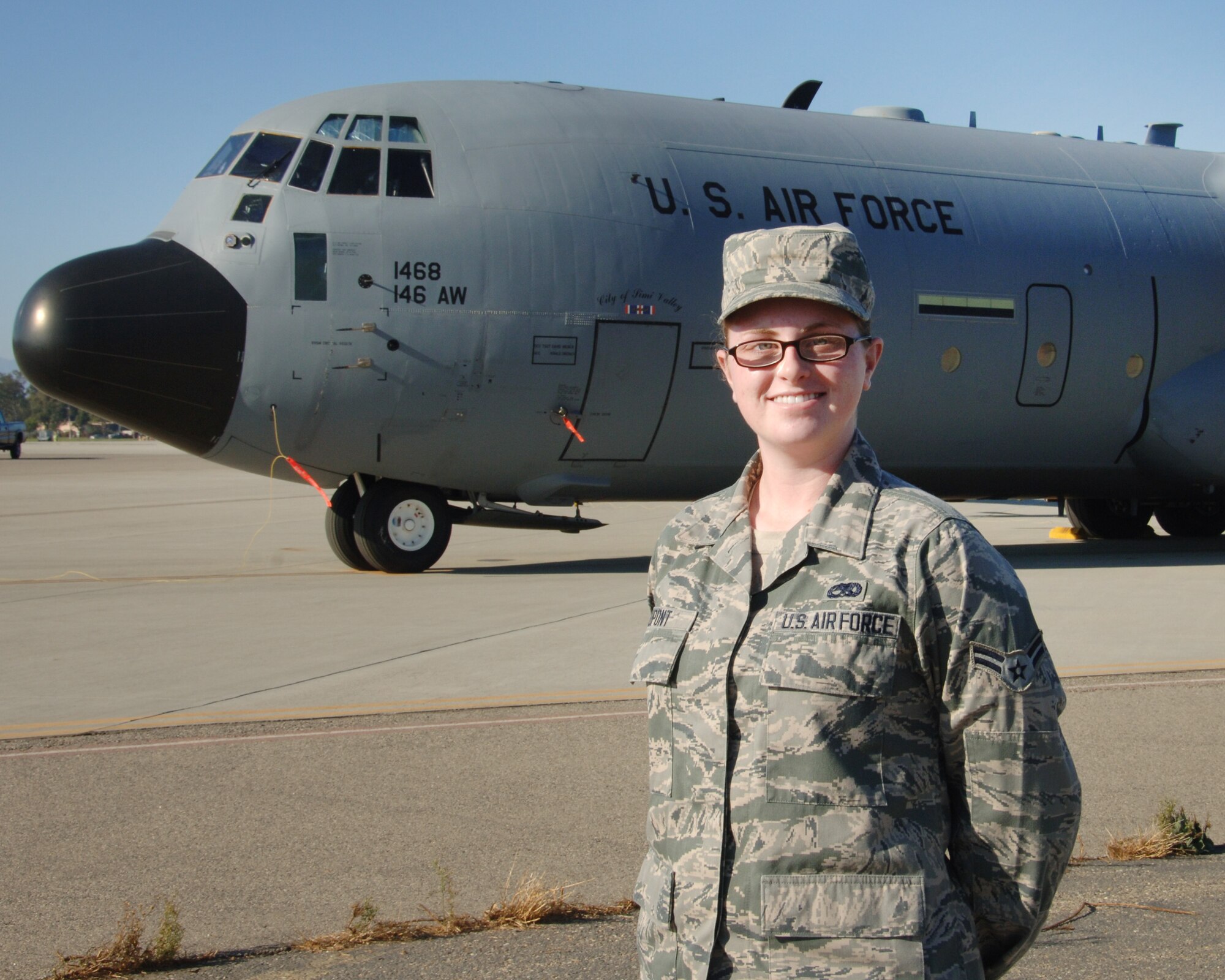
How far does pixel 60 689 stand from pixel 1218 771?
6847mm

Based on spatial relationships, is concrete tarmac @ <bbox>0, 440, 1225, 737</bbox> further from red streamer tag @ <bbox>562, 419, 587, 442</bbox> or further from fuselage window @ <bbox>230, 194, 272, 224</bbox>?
fuselage window @ <bbox>230, 194, 272, 224</bbox>

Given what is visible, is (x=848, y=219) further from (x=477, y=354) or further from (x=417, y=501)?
(x=417, y=501)

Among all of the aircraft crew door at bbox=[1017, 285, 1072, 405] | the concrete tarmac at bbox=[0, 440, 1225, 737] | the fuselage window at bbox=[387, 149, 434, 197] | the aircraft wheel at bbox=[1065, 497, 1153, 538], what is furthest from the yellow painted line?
the aircraft wheel at bbox=[1065, 497, 1153, 538]

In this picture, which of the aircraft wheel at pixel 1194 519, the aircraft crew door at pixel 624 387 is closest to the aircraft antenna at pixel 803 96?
the aircraft crew door at pixel 624 387

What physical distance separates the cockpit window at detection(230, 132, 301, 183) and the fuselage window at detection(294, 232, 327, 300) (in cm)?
85

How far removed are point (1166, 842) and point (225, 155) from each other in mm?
11974

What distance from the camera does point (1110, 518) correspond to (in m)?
20.9

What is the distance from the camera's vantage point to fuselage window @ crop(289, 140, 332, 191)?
44.8 feet

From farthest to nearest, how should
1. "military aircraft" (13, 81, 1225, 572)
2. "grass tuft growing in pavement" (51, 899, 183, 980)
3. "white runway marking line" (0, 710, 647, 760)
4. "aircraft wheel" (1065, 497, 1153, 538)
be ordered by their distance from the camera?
"aircraft wheel" (1065, 497, 1153, 538)
"military aircraft" (13, 81, 1225, 572)
"white runway marking line" (0, 710, 647, 760)
"grass tuft growing in pavement" (51, 899, 183, 980)

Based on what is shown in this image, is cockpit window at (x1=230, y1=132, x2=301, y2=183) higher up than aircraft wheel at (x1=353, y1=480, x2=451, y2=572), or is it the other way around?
cockpit window at (x1=230, y1=132, x2=301, y2=183)

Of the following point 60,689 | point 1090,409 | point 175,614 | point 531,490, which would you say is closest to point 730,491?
point 60,689

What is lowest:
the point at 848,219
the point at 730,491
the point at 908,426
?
the point at 730,491

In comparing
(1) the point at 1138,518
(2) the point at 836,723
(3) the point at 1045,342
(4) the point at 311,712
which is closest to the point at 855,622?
(2) the point at 836,723

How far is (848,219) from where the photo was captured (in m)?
15.2
